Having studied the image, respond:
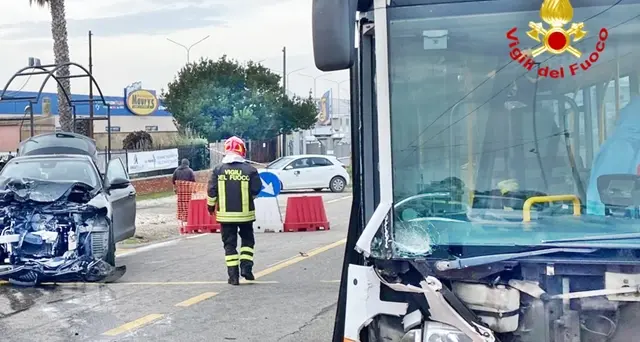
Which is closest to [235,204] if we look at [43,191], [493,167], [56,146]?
[43,191]

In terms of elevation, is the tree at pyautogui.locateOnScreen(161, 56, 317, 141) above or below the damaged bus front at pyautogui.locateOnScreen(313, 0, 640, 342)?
above

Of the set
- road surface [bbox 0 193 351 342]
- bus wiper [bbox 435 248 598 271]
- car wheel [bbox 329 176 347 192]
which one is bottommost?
road surface [bbox 0 193 351 342]

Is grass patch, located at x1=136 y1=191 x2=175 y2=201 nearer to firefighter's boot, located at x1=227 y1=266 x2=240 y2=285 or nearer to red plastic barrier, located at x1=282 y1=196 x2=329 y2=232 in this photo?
red plastic barrier, located at x1=282 y1=196 x2=329 y2=232

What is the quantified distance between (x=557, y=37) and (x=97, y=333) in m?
5.41

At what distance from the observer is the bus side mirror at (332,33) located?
3.71m

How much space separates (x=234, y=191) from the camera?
33.6 ft

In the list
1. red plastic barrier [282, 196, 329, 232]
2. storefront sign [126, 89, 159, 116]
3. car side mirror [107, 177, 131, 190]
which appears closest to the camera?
car side mirror [107, 177, 131, 190]

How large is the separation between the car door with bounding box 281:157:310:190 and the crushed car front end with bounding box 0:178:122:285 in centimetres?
1896

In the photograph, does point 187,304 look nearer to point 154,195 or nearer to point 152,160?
point 154,195

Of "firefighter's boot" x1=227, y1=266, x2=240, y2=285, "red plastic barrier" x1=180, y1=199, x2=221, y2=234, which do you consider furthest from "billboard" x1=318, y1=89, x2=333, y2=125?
"firefighter's boot" x1=227, y1=266, x2=240, y2=285

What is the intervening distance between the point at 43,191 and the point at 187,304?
9.96 feet

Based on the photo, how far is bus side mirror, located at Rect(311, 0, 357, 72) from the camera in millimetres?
3705

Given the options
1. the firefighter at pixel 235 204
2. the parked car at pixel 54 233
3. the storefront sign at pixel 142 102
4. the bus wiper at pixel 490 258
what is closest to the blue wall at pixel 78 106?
the storefront sign at pixel 142 102

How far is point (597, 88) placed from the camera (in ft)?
13.2
